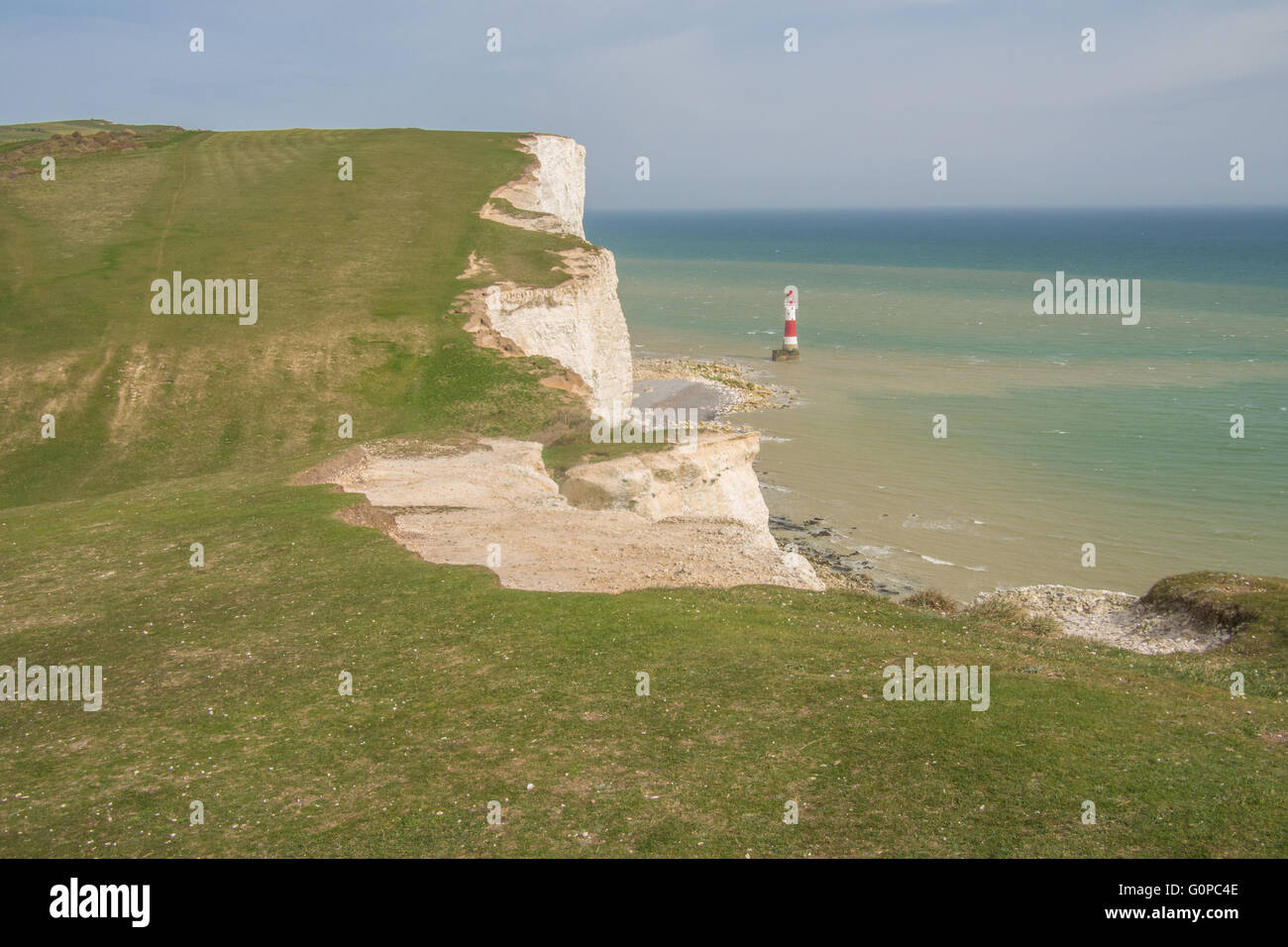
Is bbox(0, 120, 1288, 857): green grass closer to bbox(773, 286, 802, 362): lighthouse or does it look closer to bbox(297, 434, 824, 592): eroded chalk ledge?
bbox(297, 434, 824, 592): eroded chalk ledge

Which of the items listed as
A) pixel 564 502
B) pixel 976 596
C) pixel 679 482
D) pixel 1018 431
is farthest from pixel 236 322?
pixel 1018 431

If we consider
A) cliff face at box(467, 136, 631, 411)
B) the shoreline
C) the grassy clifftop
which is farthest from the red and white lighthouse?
cliff face at box(467, 136, 631, 411)

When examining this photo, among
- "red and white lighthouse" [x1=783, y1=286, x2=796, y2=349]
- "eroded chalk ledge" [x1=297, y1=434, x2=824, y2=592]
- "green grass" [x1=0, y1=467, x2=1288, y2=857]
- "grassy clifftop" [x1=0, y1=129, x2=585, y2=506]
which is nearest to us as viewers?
"green grass" [x1=0, y1=467, x2=1288, y2=857]

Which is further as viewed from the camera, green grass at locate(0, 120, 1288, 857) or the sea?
the sea

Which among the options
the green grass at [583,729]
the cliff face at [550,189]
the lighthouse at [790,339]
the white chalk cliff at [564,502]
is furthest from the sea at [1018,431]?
the green grass at [583,729]

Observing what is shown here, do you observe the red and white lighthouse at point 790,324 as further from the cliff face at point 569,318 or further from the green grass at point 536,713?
the green grass at point 536,713
